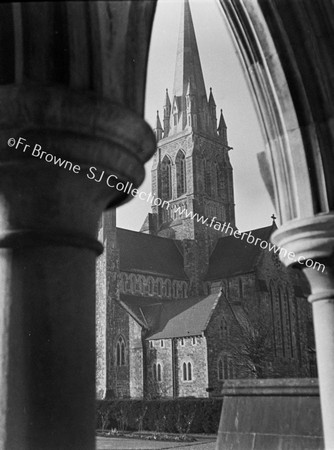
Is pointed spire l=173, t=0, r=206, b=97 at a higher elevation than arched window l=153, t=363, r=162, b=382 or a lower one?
higher

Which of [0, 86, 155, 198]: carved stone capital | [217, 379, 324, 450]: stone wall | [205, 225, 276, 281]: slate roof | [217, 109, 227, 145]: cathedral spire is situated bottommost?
[217, 379, 324, 450]: stone wall

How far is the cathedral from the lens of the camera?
1237 inches

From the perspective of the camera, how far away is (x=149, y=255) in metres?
42.6

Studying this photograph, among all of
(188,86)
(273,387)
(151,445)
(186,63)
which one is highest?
(186,63)

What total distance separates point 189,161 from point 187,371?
20.1 meters

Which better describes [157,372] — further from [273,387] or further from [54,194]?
[54,194]

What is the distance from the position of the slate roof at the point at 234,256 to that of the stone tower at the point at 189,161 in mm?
1507

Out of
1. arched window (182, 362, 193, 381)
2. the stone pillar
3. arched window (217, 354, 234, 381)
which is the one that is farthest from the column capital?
arched window (182, 362, 193, 381)

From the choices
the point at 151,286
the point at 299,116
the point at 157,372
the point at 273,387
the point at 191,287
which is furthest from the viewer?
the point at 191,287

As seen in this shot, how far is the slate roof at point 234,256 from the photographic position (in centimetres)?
4135

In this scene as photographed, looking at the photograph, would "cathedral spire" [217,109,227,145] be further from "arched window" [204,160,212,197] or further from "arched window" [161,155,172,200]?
"arched window" [161,155,172,200]

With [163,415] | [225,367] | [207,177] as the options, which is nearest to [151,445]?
[163,415]

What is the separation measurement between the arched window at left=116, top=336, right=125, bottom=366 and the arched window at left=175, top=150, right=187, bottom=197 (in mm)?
16096

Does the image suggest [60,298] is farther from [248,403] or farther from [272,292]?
[272,292]
